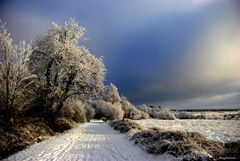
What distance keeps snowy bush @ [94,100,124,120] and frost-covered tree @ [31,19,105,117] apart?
5391 centimetres

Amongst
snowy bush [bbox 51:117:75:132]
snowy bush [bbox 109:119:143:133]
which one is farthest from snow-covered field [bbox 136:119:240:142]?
snowy bush [bbox 51:117:75:132]

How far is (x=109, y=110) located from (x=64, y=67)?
61636mm

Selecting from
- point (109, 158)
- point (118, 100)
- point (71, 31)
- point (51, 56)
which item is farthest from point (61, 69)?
point (118, 100)

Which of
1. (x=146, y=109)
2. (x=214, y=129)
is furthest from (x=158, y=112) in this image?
(x=214, y=129)

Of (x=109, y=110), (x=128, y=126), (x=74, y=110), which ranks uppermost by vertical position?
(x=109, y=110)

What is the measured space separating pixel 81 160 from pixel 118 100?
96.4m

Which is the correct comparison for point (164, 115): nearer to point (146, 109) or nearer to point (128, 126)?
point (146, 109)

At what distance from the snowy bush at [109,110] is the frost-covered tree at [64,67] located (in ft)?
177

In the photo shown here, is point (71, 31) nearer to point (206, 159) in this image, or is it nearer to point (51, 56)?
point (51, 56)

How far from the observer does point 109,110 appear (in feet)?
336

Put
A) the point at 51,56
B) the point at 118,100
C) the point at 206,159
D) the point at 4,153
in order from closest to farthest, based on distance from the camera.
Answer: the point at 206,159 → the point at 4,153 → the point at 51,56 → the point at 118,100

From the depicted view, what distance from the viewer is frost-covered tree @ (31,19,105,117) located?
41156 millimetres

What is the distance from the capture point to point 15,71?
26375mm

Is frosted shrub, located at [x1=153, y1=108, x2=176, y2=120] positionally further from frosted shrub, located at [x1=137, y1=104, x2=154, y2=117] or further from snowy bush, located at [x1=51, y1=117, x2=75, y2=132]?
snowy bush, located at [x1=51, y1=117, x2=75, y2=132]
